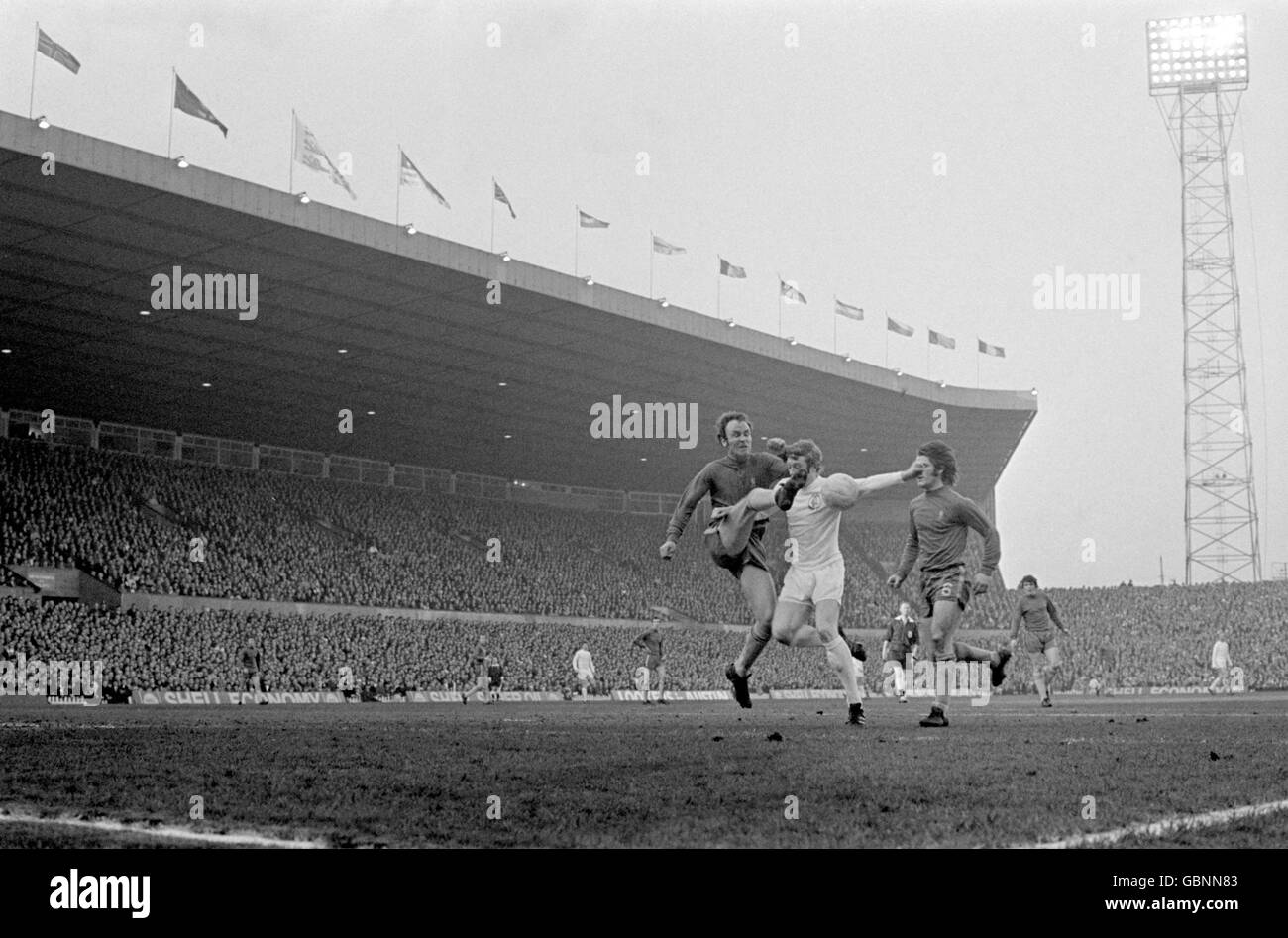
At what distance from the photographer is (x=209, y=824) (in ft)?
17.7

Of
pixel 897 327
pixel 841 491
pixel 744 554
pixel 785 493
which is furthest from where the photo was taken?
pixel 897 327

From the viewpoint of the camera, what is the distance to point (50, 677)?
→ 28531 millimetres

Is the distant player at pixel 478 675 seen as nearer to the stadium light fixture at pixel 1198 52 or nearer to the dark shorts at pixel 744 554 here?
the dark shorts at pixel 744 554

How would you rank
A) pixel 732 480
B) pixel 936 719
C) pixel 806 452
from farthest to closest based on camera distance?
pixel 936 719 → pixel 732 480 → pixel 806 452

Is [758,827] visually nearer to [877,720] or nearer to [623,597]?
[877,720]

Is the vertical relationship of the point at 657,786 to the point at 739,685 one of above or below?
below

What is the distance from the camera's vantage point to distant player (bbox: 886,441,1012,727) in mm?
11852

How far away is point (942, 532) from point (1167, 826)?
7.03 metres

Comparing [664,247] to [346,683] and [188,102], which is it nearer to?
[188,102]

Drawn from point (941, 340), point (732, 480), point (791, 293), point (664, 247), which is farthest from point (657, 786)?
point (941, 340)

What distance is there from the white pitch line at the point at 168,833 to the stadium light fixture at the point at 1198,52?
5151 centimetres

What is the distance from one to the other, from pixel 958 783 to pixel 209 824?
346cm
